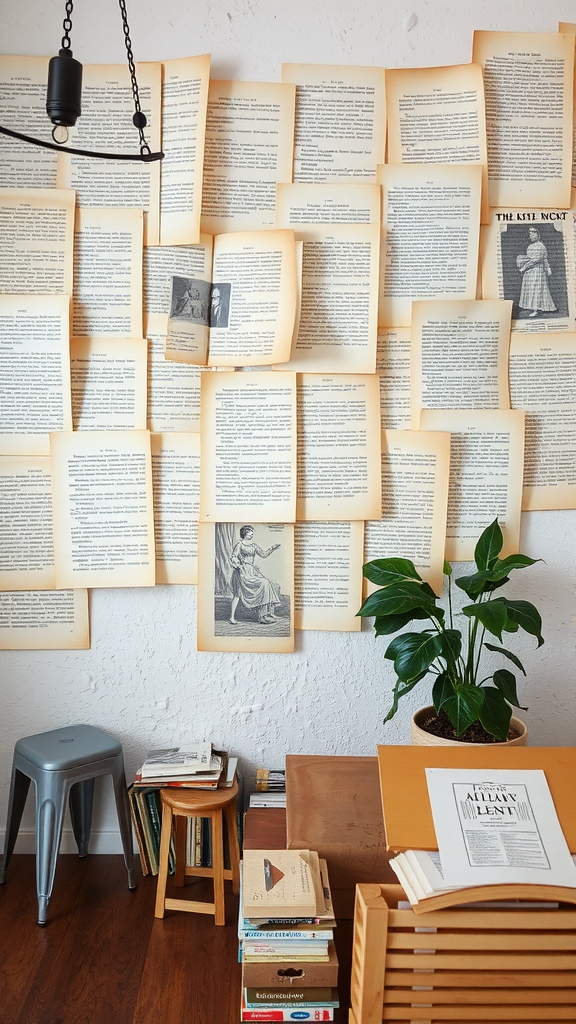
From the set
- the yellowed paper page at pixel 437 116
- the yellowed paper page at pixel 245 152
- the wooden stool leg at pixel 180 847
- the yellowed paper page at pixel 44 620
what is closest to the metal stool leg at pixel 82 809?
the wooden stool leg at pixel 180 847

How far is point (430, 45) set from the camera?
2049mm

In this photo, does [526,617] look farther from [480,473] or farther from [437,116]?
[437,116]

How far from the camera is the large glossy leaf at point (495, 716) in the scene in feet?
5.76

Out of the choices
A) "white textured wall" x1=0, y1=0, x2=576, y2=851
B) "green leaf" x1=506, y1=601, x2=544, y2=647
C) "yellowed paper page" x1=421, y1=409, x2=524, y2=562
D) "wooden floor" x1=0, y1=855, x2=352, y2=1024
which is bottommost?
"wooden floor" x1=0, y1=855, x2=352, y2=1024

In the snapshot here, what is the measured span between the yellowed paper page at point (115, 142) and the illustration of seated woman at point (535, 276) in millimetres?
936

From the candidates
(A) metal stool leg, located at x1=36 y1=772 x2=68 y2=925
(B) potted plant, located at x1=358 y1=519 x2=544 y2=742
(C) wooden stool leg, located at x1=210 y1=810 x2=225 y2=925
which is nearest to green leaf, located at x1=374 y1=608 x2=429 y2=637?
(B) potted plant, located at x1=358 y1=519 x2=544 y2=742

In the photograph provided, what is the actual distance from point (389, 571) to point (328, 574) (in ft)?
0.80

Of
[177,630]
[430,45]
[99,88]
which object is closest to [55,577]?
[177,630]

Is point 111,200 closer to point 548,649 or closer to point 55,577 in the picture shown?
point 55,577

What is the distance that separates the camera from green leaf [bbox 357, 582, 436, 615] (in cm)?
185

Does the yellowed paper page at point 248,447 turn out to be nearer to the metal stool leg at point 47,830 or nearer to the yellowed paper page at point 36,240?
the yellowed paper page at point 36,240

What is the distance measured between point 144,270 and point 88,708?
1.17m

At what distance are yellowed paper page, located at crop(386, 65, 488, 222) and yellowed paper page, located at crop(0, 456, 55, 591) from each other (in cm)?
121

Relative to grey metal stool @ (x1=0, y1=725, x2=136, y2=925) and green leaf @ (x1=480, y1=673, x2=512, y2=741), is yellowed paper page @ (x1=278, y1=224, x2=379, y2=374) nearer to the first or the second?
green leaf @ (x1=480, y1=673, x2=512, y2=741)
